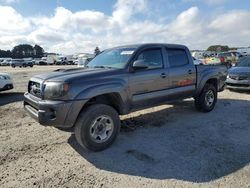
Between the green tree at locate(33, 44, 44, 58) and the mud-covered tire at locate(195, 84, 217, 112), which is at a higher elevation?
the green tree at locate(33, 44, 44, 58)

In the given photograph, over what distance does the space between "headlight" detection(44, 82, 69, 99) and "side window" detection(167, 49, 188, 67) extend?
281cm

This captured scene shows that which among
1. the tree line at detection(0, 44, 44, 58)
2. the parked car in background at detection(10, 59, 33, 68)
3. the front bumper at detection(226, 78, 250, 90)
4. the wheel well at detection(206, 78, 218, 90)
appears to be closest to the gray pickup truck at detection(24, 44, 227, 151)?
the wheel well at detection(206, 78, 218, 90)

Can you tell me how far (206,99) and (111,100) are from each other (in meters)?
3.39

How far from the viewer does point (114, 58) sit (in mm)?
5508

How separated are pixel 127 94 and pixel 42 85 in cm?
159

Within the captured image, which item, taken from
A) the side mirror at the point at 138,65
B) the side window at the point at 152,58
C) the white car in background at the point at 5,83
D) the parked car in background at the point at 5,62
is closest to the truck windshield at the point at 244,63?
the side window at the point at 152,58

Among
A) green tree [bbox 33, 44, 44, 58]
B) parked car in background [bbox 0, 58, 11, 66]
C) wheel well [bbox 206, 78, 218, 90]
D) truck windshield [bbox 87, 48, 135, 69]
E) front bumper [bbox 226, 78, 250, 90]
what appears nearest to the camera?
truck windshield [bbox 87, 48, 135, 69]

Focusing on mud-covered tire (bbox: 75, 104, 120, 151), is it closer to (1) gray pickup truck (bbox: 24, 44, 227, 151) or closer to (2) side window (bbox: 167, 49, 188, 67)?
(1) gray pickup truck (bbox: 24, 44, 227, 151)

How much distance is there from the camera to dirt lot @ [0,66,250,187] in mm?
3639

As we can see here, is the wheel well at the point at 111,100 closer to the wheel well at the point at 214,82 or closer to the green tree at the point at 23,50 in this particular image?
the wheel well at the point at 214,82

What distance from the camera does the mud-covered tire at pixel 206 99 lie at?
276 inches

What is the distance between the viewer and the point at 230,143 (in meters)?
4.94

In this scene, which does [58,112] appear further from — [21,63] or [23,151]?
[21,63]

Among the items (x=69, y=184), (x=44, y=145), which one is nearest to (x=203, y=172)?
(x=69, y=184)
